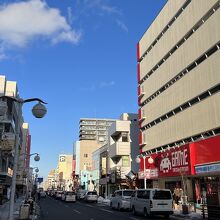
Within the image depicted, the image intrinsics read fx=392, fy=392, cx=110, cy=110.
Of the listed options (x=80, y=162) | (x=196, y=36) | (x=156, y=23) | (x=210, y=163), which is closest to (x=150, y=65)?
(x=156, y=23)

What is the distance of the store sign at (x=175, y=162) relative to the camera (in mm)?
39250

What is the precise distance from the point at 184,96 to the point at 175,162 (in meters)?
7.32

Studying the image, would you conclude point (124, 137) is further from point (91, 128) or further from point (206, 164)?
point (91, 128)

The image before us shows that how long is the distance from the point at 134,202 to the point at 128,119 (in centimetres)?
4706

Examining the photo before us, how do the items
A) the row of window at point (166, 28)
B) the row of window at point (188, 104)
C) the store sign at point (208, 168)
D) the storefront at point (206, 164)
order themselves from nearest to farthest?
the store sign at point (208, 168)
the storefront at point (206, 164)
the row of window at point (188, 104)
the row of window at point (166, 28)

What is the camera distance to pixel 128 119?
256ft

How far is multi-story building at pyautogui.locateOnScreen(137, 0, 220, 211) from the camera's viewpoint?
36.5 metres

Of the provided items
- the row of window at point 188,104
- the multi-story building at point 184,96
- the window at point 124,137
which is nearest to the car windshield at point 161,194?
the multi-story building at point 184,96

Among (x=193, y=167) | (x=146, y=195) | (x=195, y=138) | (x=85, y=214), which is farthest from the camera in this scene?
(x=195, y=138)

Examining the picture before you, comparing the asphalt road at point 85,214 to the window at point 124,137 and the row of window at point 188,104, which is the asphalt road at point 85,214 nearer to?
the row of window at point 188,104

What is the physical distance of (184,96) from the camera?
142ft

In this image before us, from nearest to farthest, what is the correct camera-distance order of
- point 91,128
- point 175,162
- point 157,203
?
point 157,203
point 175,162
point 91,128

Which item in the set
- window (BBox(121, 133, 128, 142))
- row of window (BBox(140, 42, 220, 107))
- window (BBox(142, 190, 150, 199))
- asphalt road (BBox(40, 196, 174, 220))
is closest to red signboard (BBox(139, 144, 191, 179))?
asphalt road (BBox(40, 196, 174, 220))

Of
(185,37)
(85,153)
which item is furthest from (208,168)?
(85,153)
